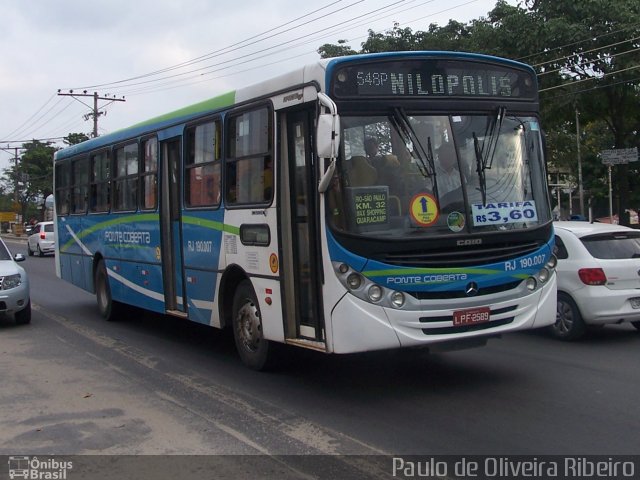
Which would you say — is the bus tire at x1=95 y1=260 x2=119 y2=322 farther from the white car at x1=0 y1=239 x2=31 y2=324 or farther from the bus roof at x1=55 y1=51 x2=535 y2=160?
the bus roof at x1=55 y1=51 x2=535 y2=160

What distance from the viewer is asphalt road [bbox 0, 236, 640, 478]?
219 inches

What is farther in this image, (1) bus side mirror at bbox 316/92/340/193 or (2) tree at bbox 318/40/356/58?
(2) tree at bbox 318/40/356/58

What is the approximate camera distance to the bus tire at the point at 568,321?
9.36m

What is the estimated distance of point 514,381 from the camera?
7.33 metres

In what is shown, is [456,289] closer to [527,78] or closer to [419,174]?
[419,174]

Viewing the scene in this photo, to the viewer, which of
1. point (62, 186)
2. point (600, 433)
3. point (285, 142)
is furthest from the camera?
point (62, 186)

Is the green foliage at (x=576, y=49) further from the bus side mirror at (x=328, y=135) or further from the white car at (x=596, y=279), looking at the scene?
the bus side mirror at (x=328, y=135)

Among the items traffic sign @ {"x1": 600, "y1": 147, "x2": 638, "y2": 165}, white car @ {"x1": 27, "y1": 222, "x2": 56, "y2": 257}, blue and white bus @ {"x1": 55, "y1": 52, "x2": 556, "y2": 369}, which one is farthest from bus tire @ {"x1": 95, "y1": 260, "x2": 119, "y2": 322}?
white car @ {"x1": 27, "y1": 222, "x2": 56, "y2": 257}

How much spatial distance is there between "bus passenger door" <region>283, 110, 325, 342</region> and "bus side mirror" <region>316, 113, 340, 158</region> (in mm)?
674

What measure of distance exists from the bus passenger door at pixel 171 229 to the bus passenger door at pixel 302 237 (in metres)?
2.79

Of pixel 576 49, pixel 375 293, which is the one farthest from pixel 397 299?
pixel 576 49

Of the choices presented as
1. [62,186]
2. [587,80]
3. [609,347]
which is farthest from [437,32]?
[609,347]

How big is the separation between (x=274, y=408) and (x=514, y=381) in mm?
2571

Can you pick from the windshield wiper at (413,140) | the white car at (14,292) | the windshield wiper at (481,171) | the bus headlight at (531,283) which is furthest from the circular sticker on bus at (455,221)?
the white car at (14,292)
